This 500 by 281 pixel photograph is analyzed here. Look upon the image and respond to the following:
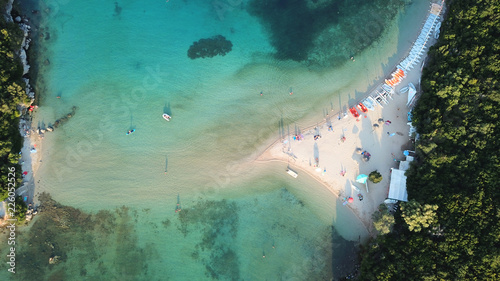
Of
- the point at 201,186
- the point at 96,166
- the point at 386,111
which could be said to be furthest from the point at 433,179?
the point at 96,166

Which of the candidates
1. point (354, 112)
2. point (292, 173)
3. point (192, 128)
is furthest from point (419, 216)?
point (192, 128)

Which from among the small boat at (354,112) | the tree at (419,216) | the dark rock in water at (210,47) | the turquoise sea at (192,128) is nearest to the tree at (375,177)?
the tree at (419,216)

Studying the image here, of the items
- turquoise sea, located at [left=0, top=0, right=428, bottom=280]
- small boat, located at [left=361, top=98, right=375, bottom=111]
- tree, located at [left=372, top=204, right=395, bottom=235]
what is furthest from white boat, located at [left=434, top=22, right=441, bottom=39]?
tree, located at [left=372, top=204, right=395, bottom=235]

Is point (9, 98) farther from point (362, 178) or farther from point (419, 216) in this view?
point (419, 216)

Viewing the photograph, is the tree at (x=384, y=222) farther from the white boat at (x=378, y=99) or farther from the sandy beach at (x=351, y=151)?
the white boat at (x=378, y=99)

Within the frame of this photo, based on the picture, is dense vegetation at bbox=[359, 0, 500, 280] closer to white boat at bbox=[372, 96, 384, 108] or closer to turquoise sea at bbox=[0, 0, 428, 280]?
white boat at bbox=[372, 96, 384, 108]
